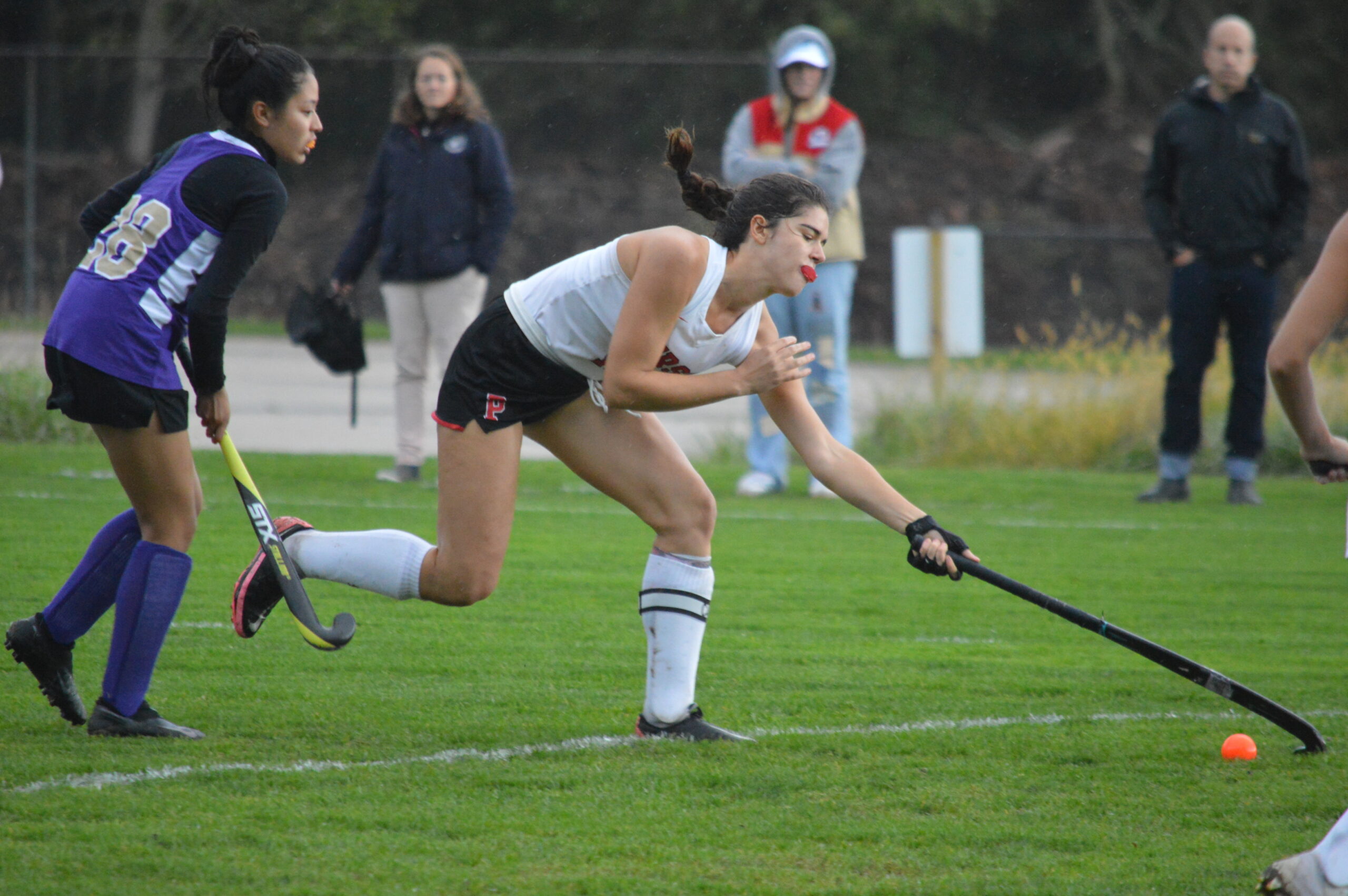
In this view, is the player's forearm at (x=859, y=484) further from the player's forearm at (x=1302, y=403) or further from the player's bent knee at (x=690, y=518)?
the player's forearm at (x=1302, y=403)

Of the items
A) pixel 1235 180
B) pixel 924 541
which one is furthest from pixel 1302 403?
pixel 1235 180

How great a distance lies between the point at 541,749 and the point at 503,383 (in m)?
0.89

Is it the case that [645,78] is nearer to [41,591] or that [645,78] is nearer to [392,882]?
[41,591]

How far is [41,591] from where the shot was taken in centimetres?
532

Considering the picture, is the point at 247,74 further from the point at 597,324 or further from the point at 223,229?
the point at 597,324

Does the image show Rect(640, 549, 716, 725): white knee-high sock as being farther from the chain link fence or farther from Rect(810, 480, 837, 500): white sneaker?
the chain link fence

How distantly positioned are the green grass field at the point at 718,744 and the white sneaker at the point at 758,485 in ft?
5.55

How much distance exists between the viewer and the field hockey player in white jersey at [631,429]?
3672 millimetres

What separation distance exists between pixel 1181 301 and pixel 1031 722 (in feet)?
16.1

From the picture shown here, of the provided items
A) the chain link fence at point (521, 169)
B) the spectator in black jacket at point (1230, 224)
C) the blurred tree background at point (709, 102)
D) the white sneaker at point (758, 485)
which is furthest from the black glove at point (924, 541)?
the blurred tree background at point (709, 102)

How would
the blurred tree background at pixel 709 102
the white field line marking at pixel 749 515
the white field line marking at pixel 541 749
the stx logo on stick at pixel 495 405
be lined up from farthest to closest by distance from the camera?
the blurred tree background at pixel 709 102, the white field line marking at pixel 749 515, the stx logo on stick at pixel 495 405, the white field line marking at pixel 541 749

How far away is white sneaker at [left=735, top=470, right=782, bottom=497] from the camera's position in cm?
875

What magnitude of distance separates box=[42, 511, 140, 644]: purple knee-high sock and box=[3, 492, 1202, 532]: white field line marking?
3666 mm

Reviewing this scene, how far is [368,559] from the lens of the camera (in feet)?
12.8
